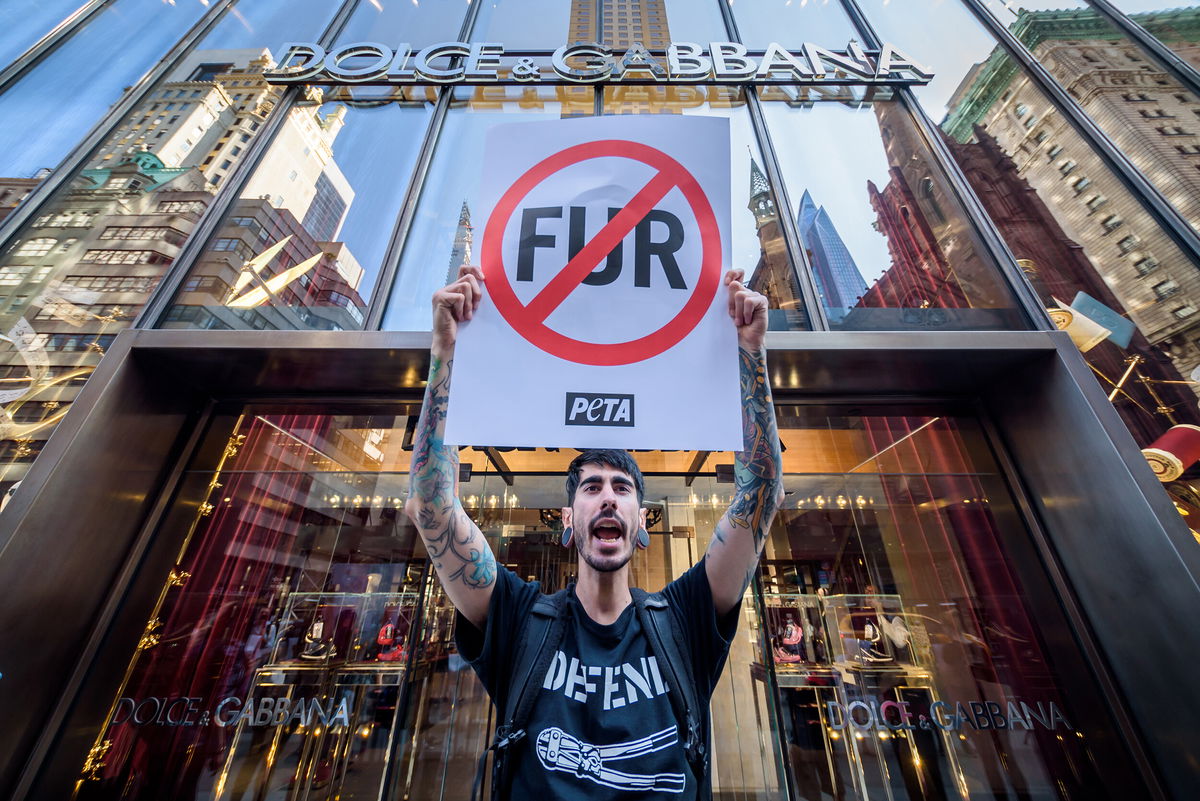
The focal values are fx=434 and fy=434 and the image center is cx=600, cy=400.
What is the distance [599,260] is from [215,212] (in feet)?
15.8

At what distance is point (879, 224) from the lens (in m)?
4.48

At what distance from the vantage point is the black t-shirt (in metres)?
1.30

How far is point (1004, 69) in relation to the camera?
550cm

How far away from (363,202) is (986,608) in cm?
692

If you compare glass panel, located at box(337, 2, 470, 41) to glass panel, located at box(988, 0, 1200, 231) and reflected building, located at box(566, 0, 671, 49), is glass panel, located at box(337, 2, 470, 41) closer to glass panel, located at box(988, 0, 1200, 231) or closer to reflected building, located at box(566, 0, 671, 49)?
reflected building, located at box(566, 0, 671, 49)

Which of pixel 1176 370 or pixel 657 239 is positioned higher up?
pixel 1176 370

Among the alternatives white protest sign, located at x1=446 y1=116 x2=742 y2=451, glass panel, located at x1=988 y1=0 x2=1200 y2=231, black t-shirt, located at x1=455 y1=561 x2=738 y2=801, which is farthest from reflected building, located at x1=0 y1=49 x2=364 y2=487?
glass panel, located at x1=988 y1=0 x2=1200 y2=231

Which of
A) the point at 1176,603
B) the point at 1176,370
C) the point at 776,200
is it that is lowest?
the point at 1176,603

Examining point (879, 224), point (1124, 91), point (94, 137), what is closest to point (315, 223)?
point (94, 137)

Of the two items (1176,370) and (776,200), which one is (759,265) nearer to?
(776,200)

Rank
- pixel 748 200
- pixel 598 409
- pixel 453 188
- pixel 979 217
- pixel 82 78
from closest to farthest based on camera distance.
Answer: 1. pixel 598 409
2. pixel 979 217
3. pixel 748 200
4. pixel 453 188
5. pixel 82 78

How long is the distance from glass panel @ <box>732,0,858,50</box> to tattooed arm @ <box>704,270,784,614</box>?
21.3 ft

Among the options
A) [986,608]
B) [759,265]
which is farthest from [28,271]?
[986,608]

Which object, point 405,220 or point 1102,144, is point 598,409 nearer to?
point 405,220
